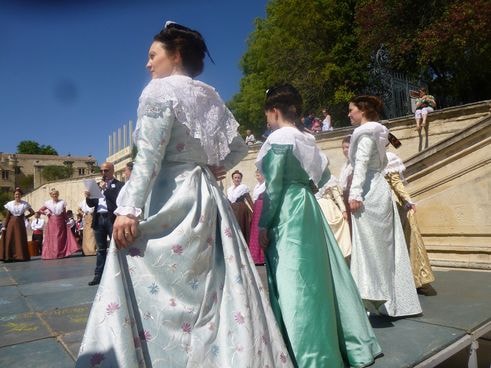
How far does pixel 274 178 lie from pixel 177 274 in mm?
947

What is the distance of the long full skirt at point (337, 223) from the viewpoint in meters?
5.95

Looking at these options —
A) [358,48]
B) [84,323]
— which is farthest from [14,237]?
[358,48]

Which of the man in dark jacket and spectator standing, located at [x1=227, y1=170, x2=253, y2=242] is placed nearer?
the man in dark jacket

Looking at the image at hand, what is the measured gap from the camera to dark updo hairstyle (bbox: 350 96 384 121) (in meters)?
3.61

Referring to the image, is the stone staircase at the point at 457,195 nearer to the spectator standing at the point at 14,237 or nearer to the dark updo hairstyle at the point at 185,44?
the dark updo hairstyle at the point at 185,44

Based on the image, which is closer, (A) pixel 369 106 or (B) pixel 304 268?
(B) pixel 304 268

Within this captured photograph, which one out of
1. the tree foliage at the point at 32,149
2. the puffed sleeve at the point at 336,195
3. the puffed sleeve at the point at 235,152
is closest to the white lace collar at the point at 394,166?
the puffed sleeve at the point at 336,195

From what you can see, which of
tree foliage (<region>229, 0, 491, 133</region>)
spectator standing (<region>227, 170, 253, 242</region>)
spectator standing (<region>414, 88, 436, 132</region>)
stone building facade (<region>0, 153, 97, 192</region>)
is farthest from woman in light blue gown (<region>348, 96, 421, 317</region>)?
stone building facade (<region>0, 153, 97, 192</region>)

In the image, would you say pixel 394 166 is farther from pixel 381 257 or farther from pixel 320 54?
pixel 320 54

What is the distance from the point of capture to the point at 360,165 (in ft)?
10.8

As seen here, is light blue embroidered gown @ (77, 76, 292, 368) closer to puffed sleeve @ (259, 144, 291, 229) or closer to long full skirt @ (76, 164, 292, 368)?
long full skirt @ (76, 164, 292, 368)

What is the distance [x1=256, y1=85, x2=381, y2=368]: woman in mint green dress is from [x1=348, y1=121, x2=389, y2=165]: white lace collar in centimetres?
83

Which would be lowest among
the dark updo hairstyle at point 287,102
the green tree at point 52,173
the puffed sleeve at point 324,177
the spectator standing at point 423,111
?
the puffed sleeve at point 324,177

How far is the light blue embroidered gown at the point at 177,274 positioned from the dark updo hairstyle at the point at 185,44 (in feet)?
0.58
